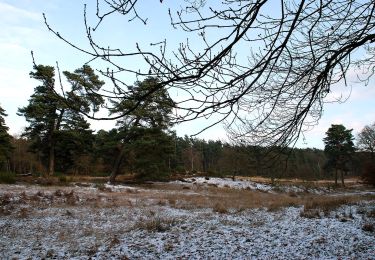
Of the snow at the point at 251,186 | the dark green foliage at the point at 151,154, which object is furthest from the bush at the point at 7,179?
the snow at the point at 251,186

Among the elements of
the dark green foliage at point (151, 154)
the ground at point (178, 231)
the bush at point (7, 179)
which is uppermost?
the dark green foliage at point (151, 154)

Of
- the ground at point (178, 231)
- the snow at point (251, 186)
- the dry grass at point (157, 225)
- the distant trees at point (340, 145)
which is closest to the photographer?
the ground at point (178, 231)

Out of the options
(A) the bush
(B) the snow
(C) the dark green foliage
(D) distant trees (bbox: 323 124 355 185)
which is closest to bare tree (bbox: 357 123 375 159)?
(D) distant trees (bbox: 323 124 355 185)

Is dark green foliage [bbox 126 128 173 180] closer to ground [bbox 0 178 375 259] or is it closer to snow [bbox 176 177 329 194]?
snow [bbox 176 177 329 194]

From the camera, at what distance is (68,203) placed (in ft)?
47.2

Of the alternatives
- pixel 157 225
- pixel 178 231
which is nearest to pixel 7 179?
pixel 157 225

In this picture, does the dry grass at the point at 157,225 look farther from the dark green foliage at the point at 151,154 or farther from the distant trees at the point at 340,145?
the distant trees at the point at 340,145

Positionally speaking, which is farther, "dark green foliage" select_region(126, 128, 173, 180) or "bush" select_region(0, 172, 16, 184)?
"dark green foliage" select_region(126, 128, 173, 180)

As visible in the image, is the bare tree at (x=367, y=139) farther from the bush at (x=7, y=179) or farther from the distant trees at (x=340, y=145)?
the bush at (x=7, y=179)

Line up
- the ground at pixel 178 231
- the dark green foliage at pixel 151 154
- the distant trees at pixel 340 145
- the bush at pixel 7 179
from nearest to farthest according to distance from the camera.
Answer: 1. the ground at pixel 178 231
2. the bush at pixel 7 179
3. the dark green foliage at pixel 151 154
4. the distant trees at pixel 340 145

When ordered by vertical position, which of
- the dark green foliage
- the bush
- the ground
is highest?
the dark green foliage

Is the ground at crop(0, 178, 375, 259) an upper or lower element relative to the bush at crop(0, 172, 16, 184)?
lower

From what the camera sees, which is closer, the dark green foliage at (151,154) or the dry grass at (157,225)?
the dry grass at (157,225)

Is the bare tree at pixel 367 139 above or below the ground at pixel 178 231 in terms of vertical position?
above
